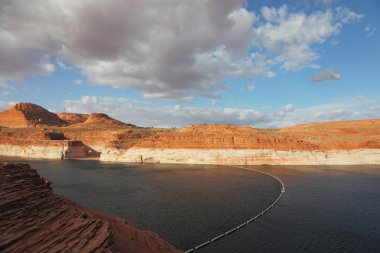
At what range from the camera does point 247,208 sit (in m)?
26.9

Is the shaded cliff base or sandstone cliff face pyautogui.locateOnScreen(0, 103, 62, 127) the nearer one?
the shaded cliff base

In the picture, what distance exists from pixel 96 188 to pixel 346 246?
29679 mm

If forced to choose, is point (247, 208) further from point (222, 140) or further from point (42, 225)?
point (222, 140)

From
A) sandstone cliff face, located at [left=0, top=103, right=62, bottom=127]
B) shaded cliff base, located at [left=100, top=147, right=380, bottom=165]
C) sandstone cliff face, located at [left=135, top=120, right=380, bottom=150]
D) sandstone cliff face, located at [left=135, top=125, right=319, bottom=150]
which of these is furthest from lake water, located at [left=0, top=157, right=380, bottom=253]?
sandstone cliff face, located at [left=0, top=103, right=62, bottom=127]

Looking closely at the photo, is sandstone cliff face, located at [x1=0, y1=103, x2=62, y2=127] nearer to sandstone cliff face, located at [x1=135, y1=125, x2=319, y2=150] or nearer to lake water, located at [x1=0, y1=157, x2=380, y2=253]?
sandstone cliff face, located at [x1=135, y1=125, x2=319, y2=150]

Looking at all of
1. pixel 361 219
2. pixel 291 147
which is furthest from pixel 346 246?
pixel 291 147

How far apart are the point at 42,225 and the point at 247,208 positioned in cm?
2068

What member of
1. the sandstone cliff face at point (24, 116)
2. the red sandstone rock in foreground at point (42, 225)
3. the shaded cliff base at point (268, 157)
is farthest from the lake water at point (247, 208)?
the sandstone cliff face at point (24, 116)

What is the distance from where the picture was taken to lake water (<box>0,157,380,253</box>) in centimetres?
A: 1906

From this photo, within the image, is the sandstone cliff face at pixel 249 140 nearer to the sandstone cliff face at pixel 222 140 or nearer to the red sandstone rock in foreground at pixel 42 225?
the sandstone cliff face at pixel 222 140

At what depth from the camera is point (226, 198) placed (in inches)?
1208

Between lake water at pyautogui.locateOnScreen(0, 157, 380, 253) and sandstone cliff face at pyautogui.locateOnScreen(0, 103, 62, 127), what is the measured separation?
11302 cm

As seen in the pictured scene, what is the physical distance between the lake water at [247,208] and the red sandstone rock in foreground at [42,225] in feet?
26.4

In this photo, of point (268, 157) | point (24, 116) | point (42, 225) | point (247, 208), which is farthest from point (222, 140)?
point (24, 116)
